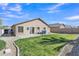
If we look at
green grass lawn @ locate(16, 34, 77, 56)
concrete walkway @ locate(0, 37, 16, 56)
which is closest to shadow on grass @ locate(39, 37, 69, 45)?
green grass lawn @ locate(16, 34, 77, 56)

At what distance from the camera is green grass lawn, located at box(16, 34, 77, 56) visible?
2.02 metres

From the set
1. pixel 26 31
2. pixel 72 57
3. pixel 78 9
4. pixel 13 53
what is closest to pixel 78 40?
pixel 72 57

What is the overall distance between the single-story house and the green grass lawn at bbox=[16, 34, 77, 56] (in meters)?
0.06

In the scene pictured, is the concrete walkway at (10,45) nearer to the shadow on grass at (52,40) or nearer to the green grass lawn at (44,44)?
the green grass lawn at (44,44)

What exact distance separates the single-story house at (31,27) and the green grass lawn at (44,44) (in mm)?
60

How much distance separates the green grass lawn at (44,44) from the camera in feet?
6.61

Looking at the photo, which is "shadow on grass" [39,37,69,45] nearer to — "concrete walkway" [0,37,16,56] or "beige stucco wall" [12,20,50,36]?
"beige stucco wall" [12,20,50,36]

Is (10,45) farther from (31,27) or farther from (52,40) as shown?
(52,40)

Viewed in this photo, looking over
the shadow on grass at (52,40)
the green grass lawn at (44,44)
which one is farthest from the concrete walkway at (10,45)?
the shadow on grass at (52,40)

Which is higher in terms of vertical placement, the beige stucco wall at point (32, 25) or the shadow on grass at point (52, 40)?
the beige stucco wall at point (32, 25)

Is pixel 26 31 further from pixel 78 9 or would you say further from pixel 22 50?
pixel 78 9

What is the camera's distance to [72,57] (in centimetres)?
200

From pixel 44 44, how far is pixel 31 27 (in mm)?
213

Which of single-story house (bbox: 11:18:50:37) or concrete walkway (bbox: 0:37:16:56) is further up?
single-story house (bbox: 11:18:50:37)
